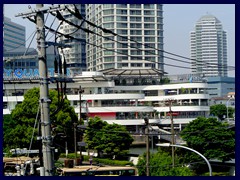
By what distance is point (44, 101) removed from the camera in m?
5.99

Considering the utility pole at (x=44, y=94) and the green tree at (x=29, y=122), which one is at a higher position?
the utility pole at (x=44, y=94)

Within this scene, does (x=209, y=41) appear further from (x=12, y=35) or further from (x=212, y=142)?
(x=212, y=142)

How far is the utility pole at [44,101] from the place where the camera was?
236 inches

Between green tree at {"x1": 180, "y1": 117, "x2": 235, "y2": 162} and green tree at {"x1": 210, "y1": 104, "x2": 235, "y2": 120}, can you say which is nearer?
green tree at {"x1": 180, "y1": 117, "x2": 235, "y2": 162}

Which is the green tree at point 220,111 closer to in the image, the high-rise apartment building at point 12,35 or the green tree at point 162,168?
the green tree at point 162,168

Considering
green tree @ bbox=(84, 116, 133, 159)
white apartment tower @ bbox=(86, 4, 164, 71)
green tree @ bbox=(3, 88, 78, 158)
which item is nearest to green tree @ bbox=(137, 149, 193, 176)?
green tree @ bbox=(3, 88, 78, 158)

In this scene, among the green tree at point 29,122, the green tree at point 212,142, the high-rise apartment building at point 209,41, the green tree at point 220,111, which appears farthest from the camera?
the high-rise apartment building at point 209,41

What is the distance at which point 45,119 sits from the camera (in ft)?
19.7

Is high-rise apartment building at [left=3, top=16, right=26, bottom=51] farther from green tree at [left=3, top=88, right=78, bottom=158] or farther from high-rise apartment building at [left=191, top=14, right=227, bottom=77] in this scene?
green tree at [left=3, top=88, right=78, bottom=158]

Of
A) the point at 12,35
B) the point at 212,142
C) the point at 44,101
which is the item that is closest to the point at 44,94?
the point at 44,101

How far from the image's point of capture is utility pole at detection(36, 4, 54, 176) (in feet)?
19.7

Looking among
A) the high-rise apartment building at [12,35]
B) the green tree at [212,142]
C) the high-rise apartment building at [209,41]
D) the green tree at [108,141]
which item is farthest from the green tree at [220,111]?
the high-rise apartment building at [209,41]

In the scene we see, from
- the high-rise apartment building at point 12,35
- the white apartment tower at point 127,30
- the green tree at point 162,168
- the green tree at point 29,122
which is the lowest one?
the green tree at point 162,168

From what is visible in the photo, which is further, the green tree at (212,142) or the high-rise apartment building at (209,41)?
the high-rise apartment building at (209,41)
